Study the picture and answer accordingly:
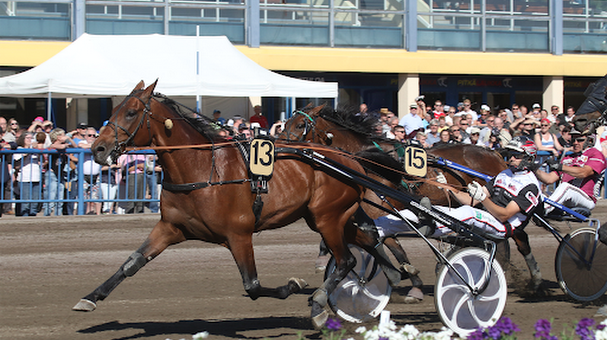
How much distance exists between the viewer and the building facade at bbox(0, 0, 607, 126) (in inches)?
688

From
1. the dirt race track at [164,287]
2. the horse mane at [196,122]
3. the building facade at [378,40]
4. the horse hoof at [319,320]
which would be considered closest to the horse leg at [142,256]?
the dirt race track at [164,287]

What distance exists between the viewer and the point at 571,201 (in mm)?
6992

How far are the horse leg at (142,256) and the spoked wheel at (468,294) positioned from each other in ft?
6.80

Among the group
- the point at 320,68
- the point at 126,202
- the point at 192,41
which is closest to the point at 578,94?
the point at 320,68

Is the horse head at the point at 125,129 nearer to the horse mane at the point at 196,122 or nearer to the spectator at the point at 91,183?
the horse mane at the point at 196,122

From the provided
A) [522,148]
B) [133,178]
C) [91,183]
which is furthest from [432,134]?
[522,148]

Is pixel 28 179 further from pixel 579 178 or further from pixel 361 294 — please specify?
pixel 579 178

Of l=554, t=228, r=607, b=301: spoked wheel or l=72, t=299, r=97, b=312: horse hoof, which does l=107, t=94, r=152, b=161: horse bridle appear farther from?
l=554, t=228, r=607, b=301: spoked wheel

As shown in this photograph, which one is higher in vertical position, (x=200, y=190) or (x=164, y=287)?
(x=200, y=190)

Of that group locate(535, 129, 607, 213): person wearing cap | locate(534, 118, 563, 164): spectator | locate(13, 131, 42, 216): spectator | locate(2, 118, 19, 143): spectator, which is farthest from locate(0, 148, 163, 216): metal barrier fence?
locate(534, 118, 563, 164): spectator

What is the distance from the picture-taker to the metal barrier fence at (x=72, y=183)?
1022cm

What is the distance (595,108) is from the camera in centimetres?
681

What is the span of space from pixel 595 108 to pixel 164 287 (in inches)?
183

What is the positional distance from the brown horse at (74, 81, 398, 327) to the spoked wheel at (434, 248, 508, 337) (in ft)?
2.91
